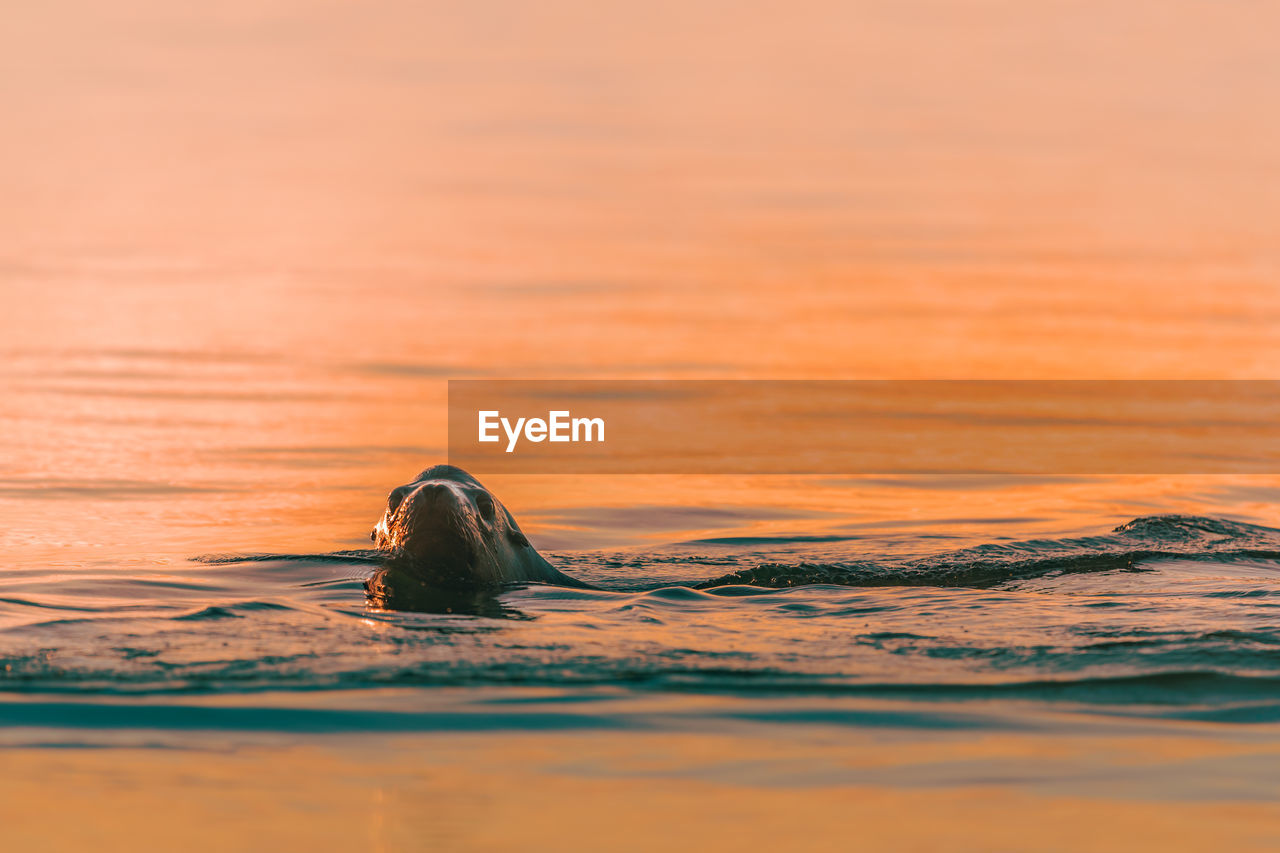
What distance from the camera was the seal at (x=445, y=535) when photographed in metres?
8.62

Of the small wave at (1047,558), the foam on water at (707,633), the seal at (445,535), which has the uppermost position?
the seal at (445,535)

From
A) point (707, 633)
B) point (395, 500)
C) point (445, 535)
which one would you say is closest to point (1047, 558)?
point (707, 633)

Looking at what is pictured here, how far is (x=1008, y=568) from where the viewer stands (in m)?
11.1

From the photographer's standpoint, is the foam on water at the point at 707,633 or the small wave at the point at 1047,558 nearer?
the foam on water at the point at 707,633

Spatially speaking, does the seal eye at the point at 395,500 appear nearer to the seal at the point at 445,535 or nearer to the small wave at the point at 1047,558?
the seal at the point at 445,535

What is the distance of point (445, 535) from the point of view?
863cm

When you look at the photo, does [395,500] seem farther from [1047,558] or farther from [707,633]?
[1047,558]

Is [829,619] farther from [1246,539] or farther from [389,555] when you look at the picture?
[1246,539]

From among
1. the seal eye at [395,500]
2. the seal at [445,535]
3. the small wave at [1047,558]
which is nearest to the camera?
the seal at [445,535]

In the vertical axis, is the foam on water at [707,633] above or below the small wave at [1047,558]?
below

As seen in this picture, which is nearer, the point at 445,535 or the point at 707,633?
the point at 707,633

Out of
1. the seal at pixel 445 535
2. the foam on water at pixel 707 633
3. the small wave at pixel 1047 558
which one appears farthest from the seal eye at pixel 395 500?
the small wave at pixel 1047 558

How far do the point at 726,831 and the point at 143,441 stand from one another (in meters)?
13.5

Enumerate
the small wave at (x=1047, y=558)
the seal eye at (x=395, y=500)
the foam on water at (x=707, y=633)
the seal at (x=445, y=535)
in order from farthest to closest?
the small wave at (x=1047, y=558), the seal eye at (x=395, y=500), the seal at (x=445, y=535), the foam on water at (x=707, y=633)
